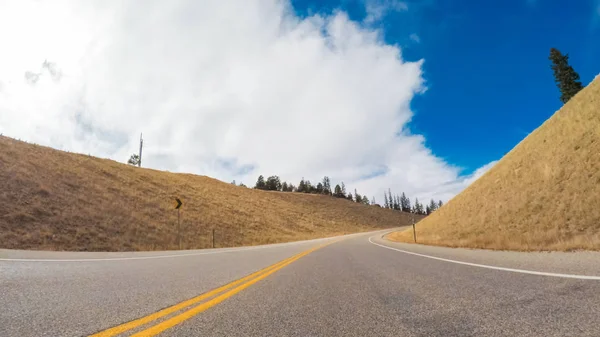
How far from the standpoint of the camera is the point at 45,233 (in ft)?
56.8

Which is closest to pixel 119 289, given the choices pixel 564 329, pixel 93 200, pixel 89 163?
pixel 564 329

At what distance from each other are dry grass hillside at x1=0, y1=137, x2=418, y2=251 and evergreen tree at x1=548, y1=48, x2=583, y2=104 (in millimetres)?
48131

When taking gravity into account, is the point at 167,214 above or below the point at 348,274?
above

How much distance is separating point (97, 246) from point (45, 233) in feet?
8.42

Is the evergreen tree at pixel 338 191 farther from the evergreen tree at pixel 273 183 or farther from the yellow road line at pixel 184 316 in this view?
the yellow road line at pixel 184 316

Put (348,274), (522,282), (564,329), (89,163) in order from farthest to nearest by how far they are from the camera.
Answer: (89,163)
(348,274)
(522,282)
(564,329)

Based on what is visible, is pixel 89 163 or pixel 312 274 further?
pixel 89 163

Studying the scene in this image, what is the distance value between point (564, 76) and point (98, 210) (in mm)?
63679

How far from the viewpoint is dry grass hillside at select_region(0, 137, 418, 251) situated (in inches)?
715

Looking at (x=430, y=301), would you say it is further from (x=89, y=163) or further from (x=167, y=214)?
(x=89, y=163)

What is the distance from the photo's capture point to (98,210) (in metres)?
24.8

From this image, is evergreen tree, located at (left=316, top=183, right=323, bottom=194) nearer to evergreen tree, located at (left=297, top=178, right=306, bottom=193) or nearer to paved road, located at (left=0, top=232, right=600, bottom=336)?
evergreen tree, located at (left=297, top=178, right=306, bottom=193)

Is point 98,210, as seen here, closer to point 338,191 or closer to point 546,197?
point 546,197

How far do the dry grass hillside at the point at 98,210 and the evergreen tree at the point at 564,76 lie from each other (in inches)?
1895
